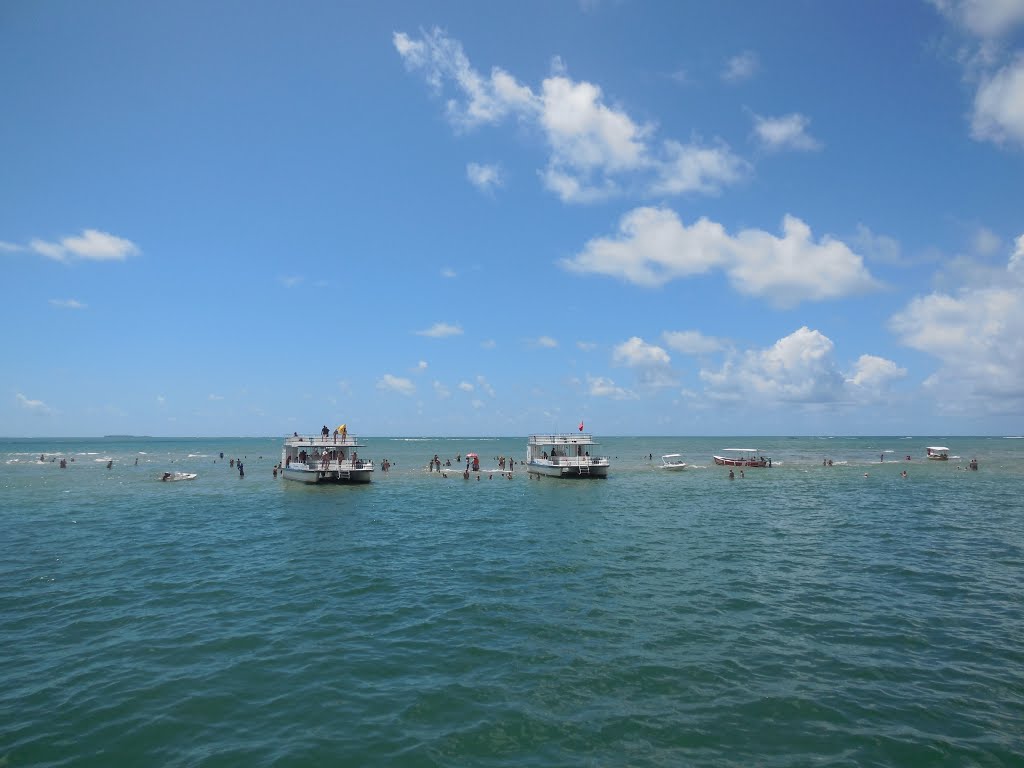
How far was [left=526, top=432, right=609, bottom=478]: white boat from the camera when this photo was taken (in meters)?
56.6

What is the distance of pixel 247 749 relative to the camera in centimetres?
960

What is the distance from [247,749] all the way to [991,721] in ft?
44.1

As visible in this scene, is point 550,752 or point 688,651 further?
point 688,651

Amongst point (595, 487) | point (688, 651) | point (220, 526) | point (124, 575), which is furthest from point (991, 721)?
point (595, 487)

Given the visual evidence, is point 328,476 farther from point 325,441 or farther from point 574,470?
point 574,470

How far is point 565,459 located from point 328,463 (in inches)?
894

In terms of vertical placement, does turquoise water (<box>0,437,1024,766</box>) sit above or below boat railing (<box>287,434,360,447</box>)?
below

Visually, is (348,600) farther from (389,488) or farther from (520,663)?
(389,488)

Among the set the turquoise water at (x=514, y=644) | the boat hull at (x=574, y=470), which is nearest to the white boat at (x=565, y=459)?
the boat hull at (x=574, y=470)

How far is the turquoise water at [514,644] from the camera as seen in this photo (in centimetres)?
986

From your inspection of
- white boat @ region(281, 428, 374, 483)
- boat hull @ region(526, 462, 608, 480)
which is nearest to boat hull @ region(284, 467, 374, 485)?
white boat @ region(281, 428, 374, 483)

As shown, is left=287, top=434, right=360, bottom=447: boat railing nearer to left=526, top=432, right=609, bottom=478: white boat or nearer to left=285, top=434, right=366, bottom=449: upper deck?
left=285, top=434, right=366, bottom=449: upper deck

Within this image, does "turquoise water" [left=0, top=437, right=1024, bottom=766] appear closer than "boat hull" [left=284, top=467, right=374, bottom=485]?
Yes

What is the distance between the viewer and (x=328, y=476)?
163 ft
